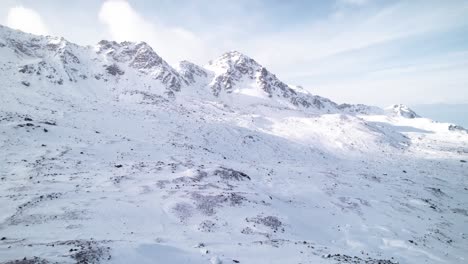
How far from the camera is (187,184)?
3192 cm

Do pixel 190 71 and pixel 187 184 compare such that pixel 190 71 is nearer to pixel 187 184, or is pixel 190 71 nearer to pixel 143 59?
pixel 143 59

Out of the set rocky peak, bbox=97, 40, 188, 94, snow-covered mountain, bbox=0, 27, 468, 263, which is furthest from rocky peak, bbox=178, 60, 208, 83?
snow-covered mountain, bbox=0, 27, 468, 263

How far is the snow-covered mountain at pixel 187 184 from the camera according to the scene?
19.2 metres

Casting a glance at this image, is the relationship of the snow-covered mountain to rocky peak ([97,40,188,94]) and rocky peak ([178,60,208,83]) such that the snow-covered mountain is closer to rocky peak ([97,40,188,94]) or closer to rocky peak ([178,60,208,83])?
rocky peak ([97,40,188,94])

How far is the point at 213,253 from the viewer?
1755cm

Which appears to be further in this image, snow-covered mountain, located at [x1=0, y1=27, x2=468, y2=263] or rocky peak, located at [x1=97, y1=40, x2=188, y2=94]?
rocky peak, located at [x1=97, y1=40, x2=188, y2=94]

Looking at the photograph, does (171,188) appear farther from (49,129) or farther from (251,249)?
(49,129)

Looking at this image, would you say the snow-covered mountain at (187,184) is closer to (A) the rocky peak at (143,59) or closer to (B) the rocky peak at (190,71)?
(A) the rocky peak at (143,59)

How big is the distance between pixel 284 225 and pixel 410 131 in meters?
152

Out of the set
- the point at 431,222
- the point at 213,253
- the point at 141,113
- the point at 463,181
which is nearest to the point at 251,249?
the point at 213,253

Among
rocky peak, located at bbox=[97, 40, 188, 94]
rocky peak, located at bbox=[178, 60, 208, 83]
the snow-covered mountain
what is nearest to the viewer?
the snow-covered mountain

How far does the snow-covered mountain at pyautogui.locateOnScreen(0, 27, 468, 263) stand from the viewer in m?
19.2

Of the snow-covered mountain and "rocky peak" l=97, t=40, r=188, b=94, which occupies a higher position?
"rocky peak" l=97, t=40, r=188, b=94

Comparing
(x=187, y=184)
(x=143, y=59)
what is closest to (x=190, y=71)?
(x=143, y=59)
